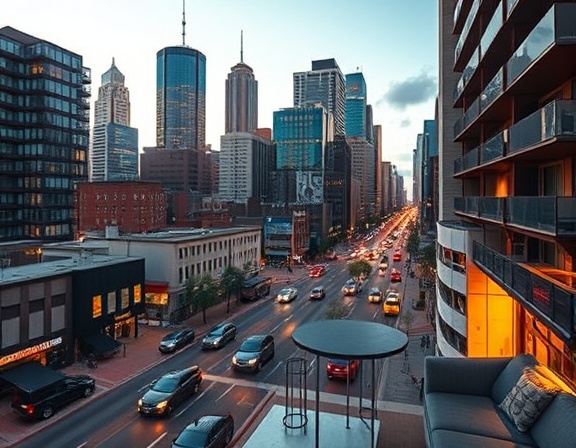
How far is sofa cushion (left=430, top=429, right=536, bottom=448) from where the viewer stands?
11209 mm

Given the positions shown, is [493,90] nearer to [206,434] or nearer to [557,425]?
[557,425]

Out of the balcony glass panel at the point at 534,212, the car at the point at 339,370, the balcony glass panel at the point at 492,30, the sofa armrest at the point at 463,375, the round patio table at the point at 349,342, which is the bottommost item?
the car at the point at 339,370

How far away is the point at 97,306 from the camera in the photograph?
1358 inches

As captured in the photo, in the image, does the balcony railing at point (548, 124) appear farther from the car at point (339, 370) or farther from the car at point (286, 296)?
the car at point (286, 296)

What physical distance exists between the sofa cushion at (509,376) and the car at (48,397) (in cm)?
2147

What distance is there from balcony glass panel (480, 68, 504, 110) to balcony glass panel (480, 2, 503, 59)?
1.71 meters

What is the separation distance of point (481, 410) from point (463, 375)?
5.22 ft

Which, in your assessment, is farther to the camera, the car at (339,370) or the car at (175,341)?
the car at (175,341)

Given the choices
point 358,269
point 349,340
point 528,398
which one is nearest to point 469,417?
point 528,398

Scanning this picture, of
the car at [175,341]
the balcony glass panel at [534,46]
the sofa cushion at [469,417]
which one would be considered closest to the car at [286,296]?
the car at [175,341]

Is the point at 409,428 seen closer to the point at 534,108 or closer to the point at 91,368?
the point at 534,108

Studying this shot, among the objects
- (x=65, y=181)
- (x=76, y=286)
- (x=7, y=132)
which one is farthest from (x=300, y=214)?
(x=76, y=286)

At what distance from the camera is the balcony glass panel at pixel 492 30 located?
17.4 meters

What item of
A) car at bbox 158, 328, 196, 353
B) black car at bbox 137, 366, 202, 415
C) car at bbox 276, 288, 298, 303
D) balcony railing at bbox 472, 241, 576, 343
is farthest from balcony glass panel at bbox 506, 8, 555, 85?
car at bbox 276, 288, 298, 303
